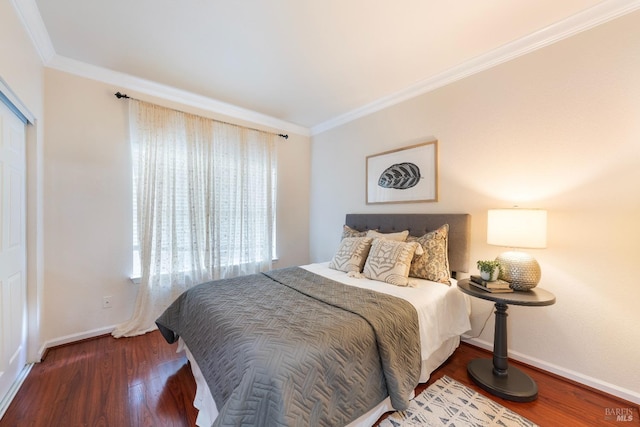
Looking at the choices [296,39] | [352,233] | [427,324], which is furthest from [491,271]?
[296,39]

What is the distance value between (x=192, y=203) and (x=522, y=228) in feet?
10.1

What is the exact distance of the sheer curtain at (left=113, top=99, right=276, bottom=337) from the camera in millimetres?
2568

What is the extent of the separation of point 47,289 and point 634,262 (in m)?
4.49

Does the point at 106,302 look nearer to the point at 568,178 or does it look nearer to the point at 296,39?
the point at 296,39

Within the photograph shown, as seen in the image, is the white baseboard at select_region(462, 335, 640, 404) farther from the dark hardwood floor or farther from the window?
the window

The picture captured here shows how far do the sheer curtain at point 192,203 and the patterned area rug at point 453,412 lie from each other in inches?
92.9

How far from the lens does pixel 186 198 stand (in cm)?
283

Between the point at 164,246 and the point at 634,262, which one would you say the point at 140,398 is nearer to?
the point at 164,246

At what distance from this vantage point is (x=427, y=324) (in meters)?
1.71

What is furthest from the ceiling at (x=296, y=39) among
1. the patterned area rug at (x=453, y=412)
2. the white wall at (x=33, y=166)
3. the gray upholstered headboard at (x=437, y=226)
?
the patterned area rug at (x=453, y=412)

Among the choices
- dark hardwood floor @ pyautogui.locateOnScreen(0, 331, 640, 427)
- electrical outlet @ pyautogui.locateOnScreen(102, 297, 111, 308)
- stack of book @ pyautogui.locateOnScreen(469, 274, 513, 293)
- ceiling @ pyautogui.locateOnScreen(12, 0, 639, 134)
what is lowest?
dark hardwood floor @ pyautogui.locateOnScreen(0, 331, 640, 427)

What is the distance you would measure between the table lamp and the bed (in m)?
0.42

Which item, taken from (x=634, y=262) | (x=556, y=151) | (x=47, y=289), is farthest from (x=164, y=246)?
(x=634, y=262)

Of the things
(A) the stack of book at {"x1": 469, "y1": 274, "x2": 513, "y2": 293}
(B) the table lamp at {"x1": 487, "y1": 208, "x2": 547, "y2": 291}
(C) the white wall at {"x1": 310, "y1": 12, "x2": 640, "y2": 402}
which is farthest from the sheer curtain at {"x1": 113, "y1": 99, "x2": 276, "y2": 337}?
(B) the table lamp at {"x1": 487, "y1": 208, "x2": 547, "y2": 291}
